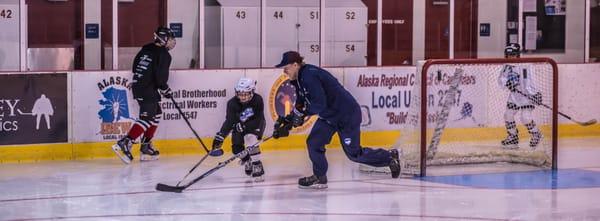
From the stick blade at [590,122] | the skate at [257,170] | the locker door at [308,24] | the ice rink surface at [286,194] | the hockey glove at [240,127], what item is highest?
the locker door at [308,24]

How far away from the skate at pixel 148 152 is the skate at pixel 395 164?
9.23ft

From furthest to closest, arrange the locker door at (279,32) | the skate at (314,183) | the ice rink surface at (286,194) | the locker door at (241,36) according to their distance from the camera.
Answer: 1. the locker door at (279,32)
2. the locker door at (241,36)
3. the skate at (314,183)
4. the ice rink surface at (286,194)

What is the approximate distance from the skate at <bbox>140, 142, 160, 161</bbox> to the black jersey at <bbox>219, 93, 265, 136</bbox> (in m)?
1.95

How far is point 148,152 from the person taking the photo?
41.2 feet

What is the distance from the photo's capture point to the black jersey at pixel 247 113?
1080cm

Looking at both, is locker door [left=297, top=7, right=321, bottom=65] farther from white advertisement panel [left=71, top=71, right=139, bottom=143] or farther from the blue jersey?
the blue jersey

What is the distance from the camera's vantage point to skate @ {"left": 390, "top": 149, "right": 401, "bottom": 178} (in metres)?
10.9

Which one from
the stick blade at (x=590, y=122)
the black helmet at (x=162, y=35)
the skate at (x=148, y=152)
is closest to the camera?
the black helmet at (x=162, y=35)

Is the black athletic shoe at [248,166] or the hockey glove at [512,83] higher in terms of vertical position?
the hockey glove at [512,83]

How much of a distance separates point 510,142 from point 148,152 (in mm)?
3789

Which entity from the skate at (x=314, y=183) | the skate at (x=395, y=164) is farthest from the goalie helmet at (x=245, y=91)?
the skate at (x=395, y=164)

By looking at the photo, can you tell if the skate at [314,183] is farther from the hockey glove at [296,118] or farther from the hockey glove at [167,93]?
the hockey glove at [167,93]

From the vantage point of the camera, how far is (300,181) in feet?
34.6

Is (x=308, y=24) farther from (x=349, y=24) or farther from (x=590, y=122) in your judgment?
(x=590, y=122)
